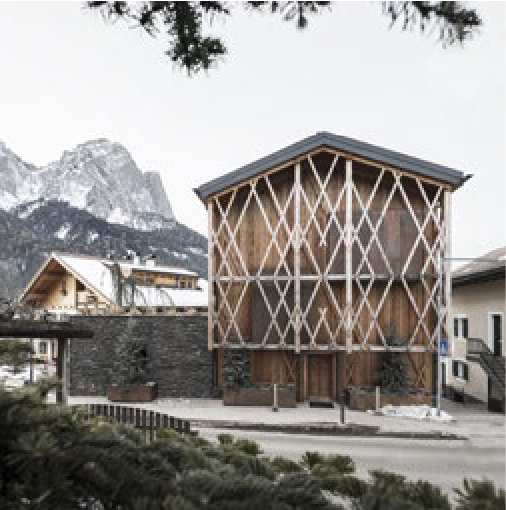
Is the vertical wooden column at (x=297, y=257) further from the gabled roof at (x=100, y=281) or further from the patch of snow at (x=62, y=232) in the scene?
the patch of snow at (x=62, y=232)

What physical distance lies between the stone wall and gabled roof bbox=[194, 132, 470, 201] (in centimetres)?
693

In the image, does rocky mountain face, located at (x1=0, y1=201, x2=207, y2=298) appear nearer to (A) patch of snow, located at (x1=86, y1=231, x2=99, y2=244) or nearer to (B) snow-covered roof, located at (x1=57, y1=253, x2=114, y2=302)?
(A) patch of snow, located at (x1=86, y1=231, x2=99, y2=244)

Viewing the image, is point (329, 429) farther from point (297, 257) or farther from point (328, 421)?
point (297, 257)

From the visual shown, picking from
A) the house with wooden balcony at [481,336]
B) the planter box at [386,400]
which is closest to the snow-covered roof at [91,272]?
the planter box at [386,400]

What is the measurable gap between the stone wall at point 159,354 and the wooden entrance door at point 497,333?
14000mm

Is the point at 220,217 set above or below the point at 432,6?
above

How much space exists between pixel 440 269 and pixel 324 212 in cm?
577

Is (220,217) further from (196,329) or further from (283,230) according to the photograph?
(196,329)

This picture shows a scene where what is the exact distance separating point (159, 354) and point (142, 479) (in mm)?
22925

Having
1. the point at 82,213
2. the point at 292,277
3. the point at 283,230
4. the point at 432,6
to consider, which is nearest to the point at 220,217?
the point at 283,230

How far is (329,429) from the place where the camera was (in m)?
18.1

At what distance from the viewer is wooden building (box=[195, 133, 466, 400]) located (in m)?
22.5

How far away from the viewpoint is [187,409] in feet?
70.1

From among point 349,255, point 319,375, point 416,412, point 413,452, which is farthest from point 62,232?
point 413,452
